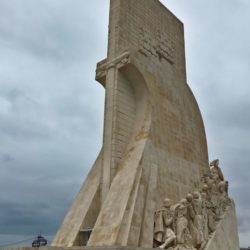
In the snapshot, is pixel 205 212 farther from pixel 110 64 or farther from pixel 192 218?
pixel 110 64

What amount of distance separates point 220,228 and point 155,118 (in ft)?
9.82

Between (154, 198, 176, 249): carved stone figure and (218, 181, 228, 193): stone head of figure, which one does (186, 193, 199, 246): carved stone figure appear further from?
(218, 181, 228, 193): stone head of figure

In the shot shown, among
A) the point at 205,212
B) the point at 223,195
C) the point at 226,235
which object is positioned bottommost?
the point at 226,235

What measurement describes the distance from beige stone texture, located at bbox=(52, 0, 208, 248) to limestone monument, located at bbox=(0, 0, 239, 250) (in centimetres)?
2

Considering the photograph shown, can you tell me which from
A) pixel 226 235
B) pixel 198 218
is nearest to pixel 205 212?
pixel 198 218

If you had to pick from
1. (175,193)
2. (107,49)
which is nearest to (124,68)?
(107,49)

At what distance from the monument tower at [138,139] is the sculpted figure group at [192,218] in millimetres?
250

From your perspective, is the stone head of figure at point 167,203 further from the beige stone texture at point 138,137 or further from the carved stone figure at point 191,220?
the carved stone figure at point 191,220

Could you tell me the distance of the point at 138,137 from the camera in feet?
25.0

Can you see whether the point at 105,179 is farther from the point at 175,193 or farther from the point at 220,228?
the point at 220,228

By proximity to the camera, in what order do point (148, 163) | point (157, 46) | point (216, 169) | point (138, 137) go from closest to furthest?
1. point (148, 163)
2. point (138, 137)
3. point (157, 46)
4. point (216, 169)

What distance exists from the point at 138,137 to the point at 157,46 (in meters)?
2.92

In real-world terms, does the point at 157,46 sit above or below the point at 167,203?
above

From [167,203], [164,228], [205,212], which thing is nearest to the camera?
[164,228]
